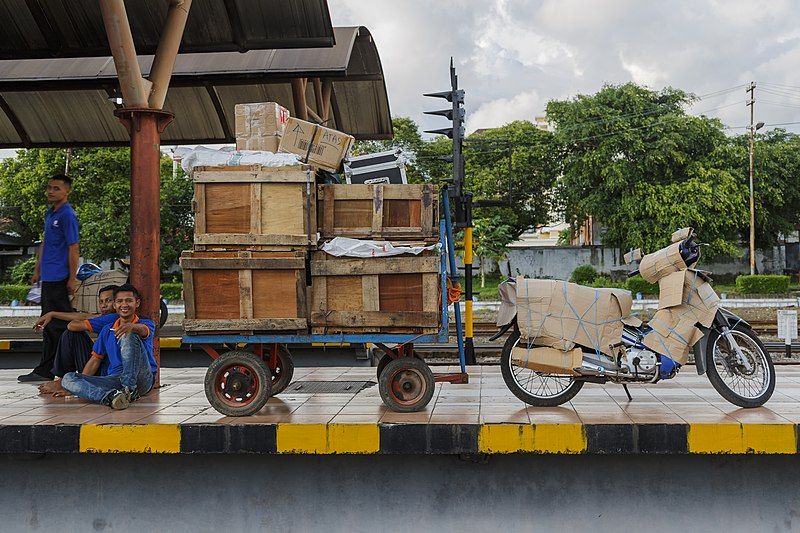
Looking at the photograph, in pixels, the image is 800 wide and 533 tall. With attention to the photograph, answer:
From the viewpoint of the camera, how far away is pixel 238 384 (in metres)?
5.28

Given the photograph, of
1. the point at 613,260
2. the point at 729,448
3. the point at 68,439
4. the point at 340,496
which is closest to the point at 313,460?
the point at 340,496

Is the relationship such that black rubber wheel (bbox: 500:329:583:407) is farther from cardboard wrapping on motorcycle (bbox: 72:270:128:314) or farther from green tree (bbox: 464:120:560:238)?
green tree (bbox: 464:120:560:238)

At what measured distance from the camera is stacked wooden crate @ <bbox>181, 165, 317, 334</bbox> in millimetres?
5238

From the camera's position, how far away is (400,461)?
4.78 metres

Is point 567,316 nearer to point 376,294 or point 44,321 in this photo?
point 376,294

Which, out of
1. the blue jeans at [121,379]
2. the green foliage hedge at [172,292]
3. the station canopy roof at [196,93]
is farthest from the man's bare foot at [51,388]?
the green foliage hedge at [172,292]

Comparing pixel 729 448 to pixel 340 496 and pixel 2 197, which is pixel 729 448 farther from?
pixel 2 197

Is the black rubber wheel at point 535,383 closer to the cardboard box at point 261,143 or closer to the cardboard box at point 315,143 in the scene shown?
the cardboard box at point 315,143

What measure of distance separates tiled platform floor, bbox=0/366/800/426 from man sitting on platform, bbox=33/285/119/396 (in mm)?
230

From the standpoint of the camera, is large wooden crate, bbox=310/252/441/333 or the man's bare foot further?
the man's bare foot

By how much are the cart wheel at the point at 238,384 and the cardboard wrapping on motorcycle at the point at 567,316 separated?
1908mm

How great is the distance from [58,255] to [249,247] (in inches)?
100

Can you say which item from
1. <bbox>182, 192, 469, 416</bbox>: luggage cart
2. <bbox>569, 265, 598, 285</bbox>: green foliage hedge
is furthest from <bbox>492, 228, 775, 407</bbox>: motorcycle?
<bbox>569, 265, 598, 285</bbox>: green foliage hedge

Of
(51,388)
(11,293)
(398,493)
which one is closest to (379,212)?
(398,493)
